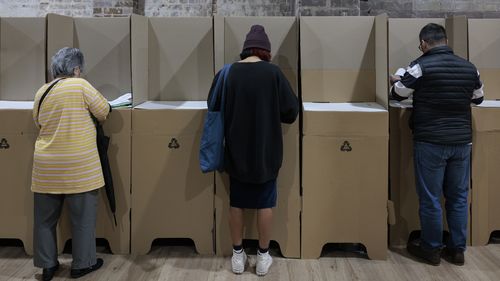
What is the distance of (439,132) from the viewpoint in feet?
7.59

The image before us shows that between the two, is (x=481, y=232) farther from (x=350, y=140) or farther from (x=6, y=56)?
(x=6, y=56)

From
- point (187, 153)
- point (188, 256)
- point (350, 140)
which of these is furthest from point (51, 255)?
point (350, 140)

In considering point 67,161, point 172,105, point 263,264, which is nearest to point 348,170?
point 263,264

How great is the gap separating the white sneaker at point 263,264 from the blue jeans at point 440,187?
3.08ft

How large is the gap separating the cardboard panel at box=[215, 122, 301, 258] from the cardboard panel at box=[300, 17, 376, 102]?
0.41 m

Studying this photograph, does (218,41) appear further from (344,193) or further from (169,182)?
(344,193)

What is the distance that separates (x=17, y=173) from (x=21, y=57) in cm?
81

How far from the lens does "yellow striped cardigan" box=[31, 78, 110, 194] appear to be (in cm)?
212

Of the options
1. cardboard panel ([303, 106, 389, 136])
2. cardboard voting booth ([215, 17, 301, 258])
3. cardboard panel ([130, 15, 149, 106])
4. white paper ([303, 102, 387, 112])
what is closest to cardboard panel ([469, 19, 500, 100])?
white paper ([303, 102, 387, 112])

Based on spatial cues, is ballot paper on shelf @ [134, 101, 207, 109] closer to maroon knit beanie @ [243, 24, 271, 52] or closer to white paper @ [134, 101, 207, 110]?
white paper @ [134, 101, 207, 110]

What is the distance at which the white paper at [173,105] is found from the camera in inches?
99.5

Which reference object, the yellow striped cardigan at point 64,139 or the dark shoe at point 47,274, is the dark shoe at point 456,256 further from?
the dark shoe at point 47,274

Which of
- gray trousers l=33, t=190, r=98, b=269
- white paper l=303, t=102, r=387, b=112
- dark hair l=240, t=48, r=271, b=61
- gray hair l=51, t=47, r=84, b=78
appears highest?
dark hair l=240, t=48, r=271, b=61

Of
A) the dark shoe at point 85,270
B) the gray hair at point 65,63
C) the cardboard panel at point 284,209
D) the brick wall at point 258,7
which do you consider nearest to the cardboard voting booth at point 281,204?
the cardboard panel at point 284,209
